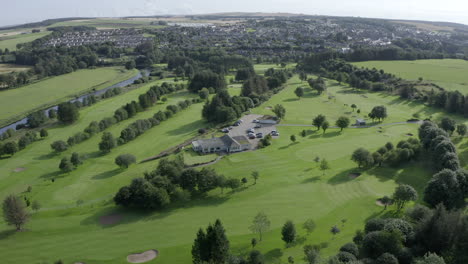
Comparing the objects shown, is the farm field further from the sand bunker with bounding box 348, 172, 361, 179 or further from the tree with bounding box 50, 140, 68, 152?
the tree with bounding box 50, 140, 68, 152

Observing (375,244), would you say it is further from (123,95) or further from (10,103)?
(10,103)

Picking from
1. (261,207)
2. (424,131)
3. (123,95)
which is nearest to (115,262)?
(261,207)

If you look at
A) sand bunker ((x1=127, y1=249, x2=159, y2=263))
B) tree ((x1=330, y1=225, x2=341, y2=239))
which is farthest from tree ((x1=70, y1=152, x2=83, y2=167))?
tree ((x1=330, y1=225, x2=341, y2=239))

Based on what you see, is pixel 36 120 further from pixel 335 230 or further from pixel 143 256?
pixel 335 230

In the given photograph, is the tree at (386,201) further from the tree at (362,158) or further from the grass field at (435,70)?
the grass field at (435,70)

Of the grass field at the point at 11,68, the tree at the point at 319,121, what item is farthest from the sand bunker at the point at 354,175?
the grass field at the point at 11,68

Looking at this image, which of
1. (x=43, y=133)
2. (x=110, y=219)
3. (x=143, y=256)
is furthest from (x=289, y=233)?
(x=43, y=133)
